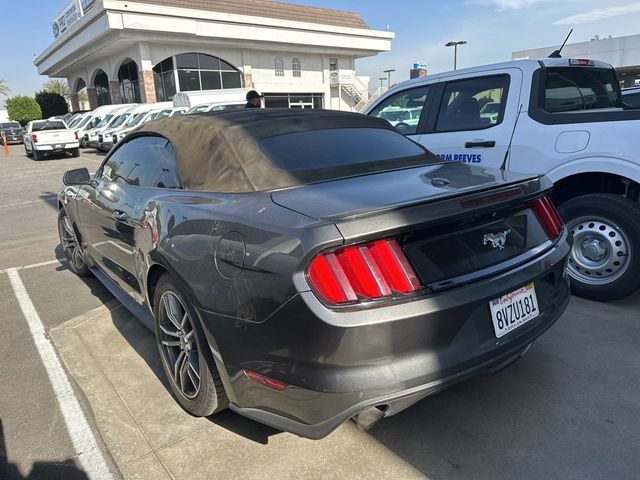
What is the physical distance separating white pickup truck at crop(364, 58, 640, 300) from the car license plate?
1.87 metres

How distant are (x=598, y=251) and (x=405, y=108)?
247 centimetres

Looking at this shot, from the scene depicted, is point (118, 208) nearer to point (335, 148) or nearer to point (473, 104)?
point (335, 148)

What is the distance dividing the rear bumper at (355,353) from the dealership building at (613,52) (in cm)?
4197

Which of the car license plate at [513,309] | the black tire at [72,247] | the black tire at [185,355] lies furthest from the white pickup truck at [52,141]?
the car license plate at [513,309]

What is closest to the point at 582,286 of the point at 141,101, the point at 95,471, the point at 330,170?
the point at 330,170

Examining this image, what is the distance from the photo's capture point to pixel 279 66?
115 feet

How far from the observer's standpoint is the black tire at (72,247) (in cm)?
495

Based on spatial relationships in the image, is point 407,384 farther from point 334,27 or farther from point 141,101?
point 334,27

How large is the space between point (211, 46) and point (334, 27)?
10008 millimetres

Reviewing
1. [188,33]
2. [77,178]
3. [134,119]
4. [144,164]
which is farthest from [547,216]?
[188,33]

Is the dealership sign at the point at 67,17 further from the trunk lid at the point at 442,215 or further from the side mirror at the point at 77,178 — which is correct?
the trunk lid at the point at 442,215

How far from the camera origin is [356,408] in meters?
1.83

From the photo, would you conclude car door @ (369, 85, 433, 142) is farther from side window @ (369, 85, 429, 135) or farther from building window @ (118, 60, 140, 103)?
building window @ (118, 60, 140, 103)

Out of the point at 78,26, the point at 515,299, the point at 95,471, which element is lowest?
the point at 95,471
